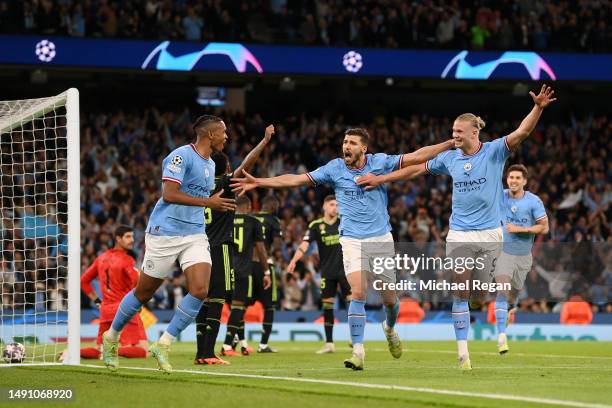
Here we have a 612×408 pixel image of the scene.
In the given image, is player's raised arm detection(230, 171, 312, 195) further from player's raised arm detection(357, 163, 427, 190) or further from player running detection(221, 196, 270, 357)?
player running detection(221, 196, 270, 357)

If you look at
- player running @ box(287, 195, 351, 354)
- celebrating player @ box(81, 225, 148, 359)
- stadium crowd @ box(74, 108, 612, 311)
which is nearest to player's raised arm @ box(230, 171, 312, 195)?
celebrating player @ box(81, 225, 148, 359)

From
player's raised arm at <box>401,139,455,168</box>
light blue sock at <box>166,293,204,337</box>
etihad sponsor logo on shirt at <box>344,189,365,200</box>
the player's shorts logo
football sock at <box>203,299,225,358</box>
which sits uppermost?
player's raised arm at <box>401,139,455,168</box>

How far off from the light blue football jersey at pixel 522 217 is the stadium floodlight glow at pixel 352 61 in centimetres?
1594

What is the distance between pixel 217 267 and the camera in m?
13.4

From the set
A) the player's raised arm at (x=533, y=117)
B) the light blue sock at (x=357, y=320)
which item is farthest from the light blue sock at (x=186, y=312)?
the player's raised arm at (x=533, y=117)

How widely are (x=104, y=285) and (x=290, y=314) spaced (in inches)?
409

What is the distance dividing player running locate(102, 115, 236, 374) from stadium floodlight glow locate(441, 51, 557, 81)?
859 inches

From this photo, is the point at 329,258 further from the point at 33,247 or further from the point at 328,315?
the point at 33,247

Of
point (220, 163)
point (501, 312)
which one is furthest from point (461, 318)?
point (501, 312)

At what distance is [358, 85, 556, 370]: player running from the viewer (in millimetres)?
11859

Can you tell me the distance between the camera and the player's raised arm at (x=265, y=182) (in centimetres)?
1147

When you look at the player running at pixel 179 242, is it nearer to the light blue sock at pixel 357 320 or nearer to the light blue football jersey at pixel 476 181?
the light blue sock at pixel 357 320

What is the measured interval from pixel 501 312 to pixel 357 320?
4.03m

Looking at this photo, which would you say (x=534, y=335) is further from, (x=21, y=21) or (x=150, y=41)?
(x=21, y=21)
